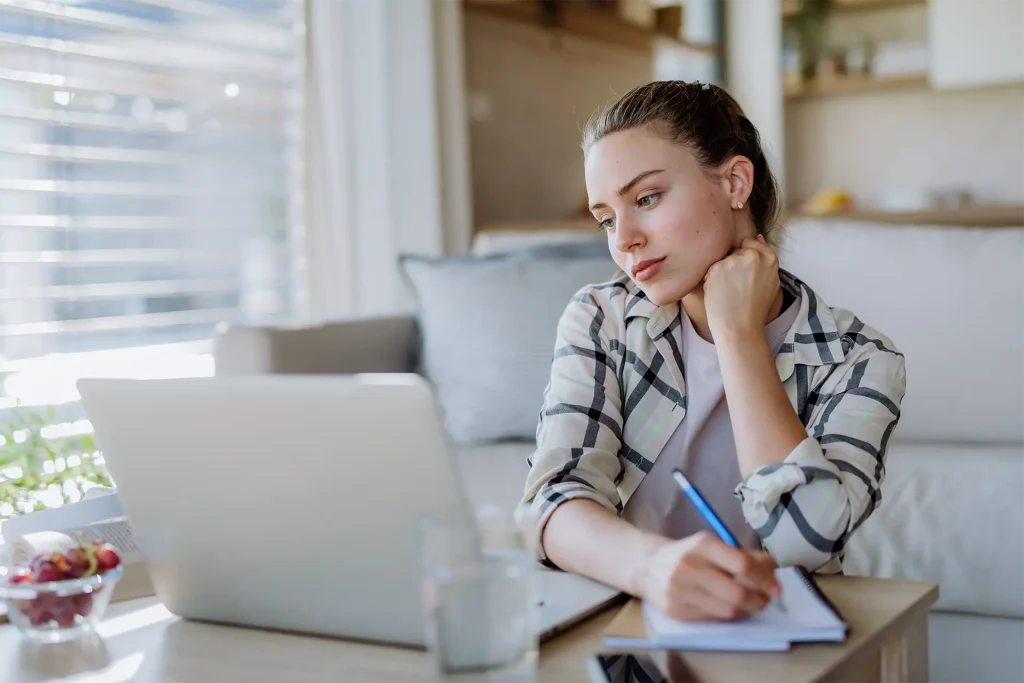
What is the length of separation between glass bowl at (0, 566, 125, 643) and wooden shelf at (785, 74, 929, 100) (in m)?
4.01

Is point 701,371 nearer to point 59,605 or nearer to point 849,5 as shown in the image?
point 59,605

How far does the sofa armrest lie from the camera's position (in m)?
2.14

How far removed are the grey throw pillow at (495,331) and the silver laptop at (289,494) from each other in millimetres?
1313

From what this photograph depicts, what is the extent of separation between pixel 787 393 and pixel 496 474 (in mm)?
914

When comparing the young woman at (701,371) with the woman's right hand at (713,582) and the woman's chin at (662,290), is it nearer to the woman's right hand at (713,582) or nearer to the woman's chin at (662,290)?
the woman's chin at (662,290)

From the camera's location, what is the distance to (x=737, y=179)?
4.14ft

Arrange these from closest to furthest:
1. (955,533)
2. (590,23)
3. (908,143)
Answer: (955,533), (590,23), (908,143)

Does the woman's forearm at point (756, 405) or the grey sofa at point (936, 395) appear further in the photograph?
the grey sofa at point (936, 395)

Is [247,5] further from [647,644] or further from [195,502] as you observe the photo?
[647,644]

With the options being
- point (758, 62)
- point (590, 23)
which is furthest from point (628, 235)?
point (758, 62)

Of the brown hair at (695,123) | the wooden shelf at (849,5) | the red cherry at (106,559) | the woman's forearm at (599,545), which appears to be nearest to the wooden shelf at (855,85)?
the wooden shelf at (849,5)

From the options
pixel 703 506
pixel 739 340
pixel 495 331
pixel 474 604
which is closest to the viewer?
pixel 474 604

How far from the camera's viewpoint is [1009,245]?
2.17 m

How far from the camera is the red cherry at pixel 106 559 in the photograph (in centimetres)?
93
